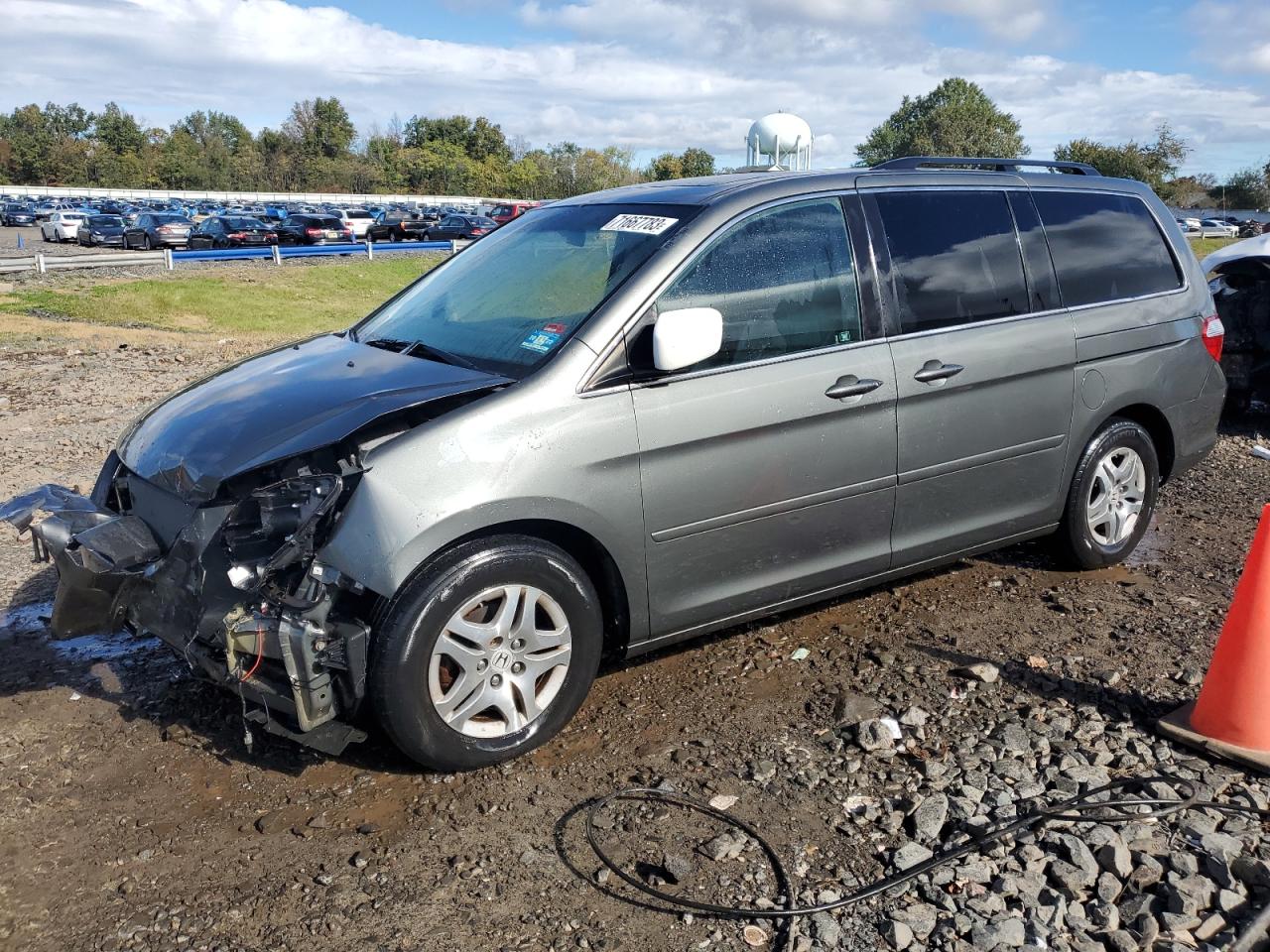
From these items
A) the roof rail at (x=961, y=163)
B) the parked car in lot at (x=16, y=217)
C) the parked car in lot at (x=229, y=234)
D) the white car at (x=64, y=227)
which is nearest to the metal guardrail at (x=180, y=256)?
the parked car in lot at (x=229, y=234)

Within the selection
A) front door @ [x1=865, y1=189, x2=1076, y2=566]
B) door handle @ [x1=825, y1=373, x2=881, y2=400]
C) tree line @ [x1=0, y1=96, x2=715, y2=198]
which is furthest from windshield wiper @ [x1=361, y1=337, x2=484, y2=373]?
tree line @ [x1=0, y1=96, x2=715, y2=198]

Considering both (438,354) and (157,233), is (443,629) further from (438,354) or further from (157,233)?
(157,233)

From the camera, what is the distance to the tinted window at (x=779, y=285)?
3.88 metres

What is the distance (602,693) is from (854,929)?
1602mm

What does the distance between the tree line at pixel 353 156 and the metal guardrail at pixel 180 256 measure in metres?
51.2

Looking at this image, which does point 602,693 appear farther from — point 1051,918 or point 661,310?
point 1051,918

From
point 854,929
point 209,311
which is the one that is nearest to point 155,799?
point 854,929

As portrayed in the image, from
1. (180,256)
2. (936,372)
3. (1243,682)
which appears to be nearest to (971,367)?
(936,372)

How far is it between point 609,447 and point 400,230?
44.3 m

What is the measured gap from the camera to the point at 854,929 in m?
2.81

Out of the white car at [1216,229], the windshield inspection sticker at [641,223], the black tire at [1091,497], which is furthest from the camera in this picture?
the white car at [1216,229]

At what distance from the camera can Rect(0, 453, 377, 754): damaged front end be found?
10.5ft

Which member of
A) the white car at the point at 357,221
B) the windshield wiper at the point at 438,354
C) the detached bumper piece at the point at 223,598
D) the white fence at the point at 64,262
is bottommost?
the detached bumper piece at the point at 223,598

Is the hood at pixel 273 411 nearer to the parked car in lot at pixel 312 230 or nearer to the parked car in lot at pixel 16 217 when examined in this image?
the parked car in lot at pixel 312 230
